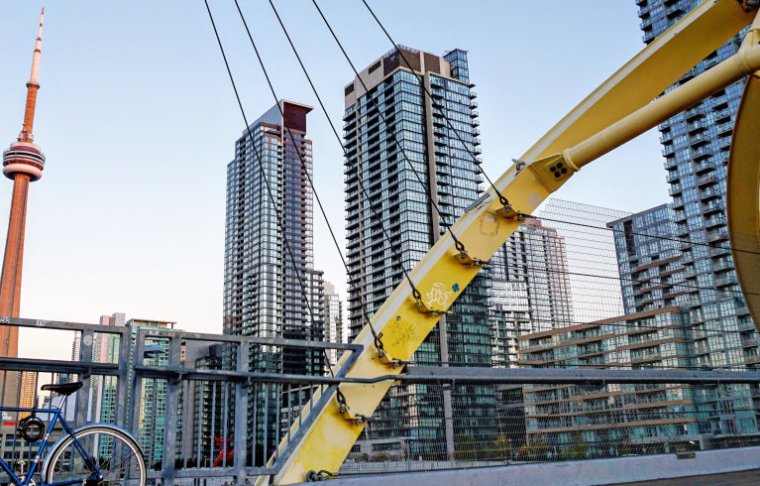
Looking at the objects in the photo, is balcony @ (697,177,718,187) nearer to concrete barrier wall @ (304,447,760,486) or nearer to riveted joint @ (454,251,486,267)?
concrete barrier wall @ (304,447,760,486)

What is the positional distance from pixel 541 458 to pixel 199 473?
450 cm

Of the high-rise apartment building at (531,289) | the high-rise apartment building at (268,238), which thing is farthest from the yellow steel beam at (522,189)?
the high-rise apartment building at (268,238)

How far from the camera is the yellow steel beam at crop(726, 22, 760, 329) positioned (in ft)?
34.1

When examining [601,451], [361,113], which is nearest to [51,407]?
[601,451]

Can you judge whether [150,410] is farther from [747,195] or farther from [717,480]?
[747,195]

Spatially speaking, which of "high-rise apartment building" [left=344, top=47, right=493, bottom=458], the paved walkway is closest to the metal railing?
the paved walkway

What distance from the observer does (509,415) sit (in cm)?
852

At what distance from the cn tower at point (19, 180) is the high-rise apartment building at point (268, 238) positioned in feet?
171

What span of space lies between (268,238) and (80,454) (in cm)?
16931

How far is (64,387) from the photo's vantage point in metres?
5.27

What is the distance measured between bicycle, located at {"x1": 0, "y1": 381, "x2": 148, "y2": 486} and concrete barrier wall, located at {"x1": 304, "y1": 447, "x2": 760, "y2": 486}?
196 centimetres

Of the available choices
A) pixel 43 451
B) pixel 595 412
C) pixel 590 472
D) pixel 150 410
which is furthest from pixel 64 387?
pixel 595 412

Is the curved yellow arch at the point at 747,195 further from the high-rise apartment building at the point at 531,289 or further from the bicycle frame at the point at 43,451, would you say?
the bicycle frame at the point at 43,451

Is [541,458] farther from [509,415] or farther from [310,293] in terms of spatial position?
[310,293]
